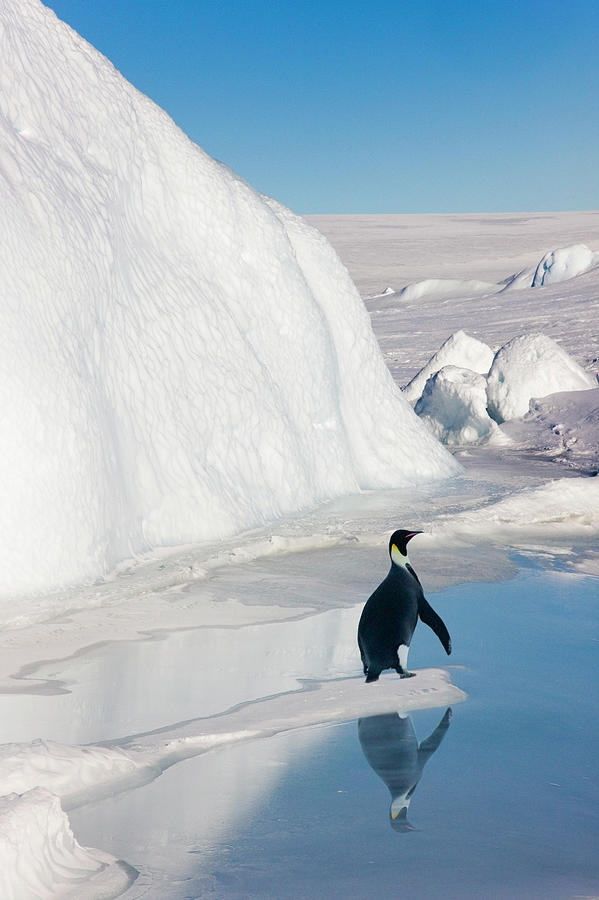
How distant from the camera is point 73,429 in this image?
452 cm

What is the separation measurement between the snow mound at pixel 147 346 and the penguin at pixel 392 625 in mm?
1514

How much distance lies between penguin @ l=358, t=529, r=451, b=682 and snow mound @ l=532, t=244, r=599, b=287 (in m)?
27.5

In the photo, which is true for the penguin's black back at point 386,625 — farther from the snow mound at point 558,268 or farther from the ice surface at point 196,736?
the snow mound at point 558,268

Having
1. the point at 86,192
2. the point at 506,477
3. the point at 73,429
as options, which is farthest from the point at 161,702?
the point at 506,477

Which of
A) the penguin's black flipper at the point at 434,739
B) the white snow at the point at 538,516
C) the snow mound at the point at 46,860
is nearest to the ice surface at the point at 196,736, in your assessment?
the penguin's black flipper at the point at 434,739

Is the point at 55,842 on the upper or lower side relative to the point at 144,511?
lower

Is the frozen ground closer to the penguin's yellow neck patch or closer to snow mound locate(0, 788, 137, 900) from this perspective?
snow mound locate(0, 788, 137, 900)

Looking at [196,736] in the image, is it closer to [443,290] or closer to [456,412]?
[456,412]

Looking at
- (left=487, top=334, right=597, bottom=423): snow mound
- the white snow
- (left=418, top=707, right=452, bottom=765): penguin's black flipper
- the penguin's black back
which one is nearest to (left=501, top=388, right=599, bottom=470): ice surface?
(left=487, top=334, right=597, bottom=423): snow mound

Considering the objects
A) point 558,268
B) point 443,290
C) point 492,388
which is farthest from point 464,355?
point 443,290

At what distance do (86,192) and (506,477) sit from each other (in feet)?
13.2

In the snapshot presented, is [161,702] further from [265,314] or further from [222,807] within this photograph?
[265,314]

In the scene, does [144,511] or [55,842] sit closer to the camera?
[55,842]

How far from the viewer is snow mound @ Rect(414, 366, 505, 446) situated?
10.5 metres
